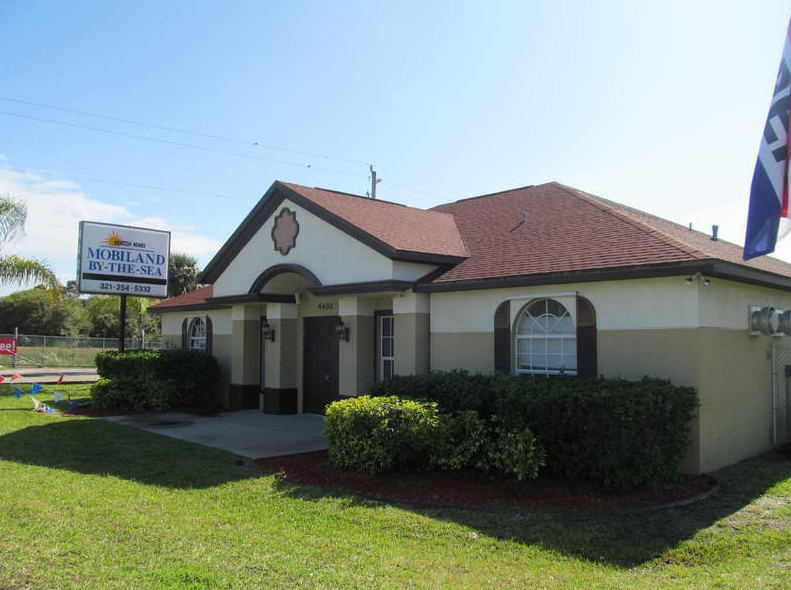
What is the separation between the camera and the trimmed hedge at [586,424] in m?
7.86

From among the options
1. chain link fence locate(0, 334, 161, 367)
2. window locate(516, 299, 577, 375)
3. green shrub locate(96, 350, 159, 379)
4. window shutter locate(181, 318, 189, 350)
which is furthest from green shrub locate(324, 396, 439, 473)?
chain link fence locate(0, 334, 161, 367)

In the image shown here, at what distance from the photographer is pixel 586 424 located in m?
8.10

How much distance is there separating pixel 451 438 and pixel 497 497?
1199 mm

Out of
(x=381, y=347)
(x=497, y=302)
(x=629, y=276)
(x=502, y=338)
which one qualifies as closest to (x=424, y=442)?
(x=502, y=338)

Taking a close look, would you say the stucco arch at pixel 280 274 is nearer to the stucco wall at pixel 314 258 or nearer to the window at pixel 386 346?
the stucco wall at pixel 314 258

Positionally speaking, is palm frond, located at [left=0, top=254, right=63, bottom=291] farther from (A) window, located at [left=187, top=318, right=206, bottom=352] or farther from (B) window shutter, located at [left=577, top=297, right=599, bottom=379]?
(B) window shutter, located at [left=577, top=297, right=599, bottom=379]

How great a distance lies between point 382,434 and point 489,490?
1689 millimetres

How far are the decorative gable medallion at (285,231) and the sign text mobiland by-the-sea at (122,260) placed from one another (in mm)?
6115

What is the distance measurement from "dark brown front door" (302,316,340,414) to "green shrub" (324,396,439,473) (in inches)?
210

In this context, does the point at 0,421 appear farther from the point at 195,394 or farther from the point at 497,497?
the point at 497,497

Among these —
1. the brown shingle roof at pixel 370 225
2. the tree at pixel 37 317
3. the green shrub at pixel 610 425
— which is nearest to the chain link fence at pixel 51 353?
the brown shingle roof at pixel 370 225

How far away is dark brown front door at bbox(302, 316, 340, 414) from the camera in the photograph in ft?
49.6

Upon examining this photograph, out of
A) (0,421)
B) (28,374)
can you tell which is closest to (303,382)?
(0,421)

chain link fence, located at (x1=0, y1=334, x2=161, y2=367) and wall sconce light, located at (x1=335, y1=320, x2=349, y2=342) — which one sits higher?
wall sconce light, located at (x1=335, y1=320, x2=349, y2=342)
